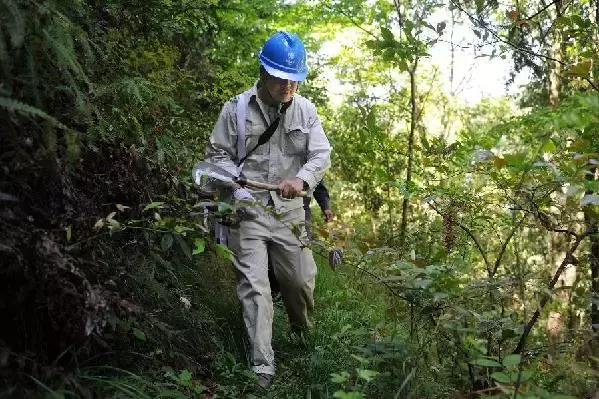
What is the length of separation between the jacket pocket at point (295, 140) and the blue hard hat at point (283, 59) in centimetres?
39

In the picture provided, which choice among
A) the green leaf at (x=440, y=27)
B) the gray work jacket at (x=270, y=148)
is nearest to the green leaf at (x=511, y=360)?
the green leaf at (x=440, y=27)

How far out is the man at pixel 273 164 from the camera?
14.5 ft

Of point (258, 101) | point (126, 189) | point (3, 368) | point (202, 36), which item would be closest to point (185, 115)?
point (202, 36)

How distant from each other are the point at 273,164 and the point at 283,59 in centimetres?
78

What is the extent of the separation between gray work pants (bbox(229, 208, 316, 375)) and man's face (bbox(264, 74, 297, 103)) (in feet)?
2.85

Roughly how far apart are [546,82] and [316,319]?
939 centimetres

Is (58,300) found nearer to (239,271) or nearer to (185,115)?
(239,271)

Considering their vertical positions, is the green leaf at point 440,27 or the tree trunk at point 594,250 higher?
the green leaf at point 440,27

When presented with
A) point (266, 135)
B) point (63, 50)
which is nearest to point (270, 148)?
point (266, 135)

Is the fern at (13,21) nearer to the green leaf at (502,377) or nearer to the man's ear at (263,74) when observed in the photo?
the man's ear at (263,74)

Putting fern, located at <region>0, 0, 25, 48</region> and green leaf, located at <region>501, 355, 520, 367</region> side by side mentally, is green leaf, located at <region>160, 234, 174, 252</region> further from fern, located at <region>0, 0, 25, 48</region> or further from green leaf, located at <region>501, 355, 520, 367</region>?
green leaf, located at <region>501, 355, 520, 367</region>

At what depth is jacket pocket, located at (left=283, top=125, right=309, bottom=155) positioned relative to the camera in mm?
4770

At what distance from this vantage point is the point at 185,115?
6.86m

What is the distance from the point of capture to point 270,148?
4711 mm
